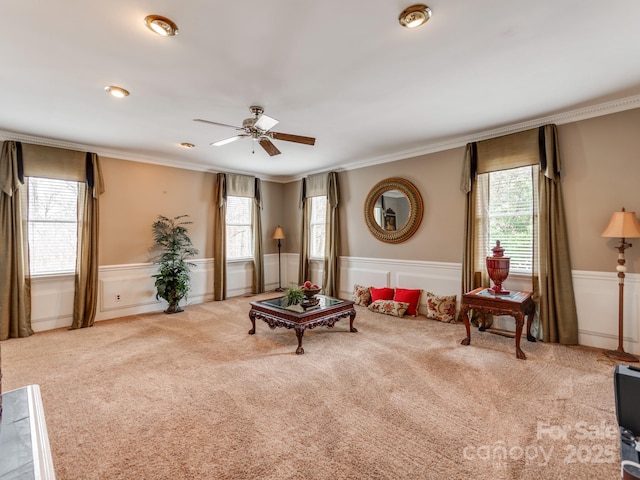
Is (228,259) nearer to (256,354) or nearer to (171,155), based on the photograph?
(171,155)

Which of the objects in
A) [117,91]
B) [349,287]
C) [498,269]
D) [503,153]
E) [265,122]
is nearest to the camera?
[117,91]

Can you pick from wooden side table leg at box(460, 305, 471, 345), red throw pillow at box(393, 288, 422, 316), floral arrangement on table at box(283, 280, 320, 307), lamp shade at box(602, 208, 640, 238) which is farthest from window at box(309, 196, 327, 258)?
lamp shade at box(602, 208, 640, 238)

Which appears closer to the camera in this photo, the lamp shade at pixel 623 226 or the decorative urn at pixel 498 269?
the lamp shade at pixel 623 226

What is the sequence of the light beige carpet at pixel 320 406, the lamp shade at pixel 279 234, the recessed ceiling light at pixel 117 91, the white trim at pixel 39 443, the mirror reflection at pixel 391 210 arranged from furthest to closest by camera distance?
the lamp shade at pixel 279 234 → the mirror reflection at pixel 391 210 → the recessed ceiling light at pixel 117 91 → the light beige carpet at pixel 320 406 → the white trim at pixel 39 443

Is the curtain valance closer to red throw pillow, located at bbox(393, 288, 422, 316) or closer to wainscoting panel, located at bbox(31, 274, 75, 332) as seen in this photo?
red throw pillow, located at bbox(393, 288, 422, 316)

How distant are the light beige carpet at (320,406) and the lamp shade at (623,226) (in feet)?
4.23

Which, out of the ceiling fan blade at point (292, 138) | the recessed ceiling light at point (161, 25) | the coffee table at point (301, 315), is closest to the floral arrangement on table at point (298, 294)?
the coffee table at point (301, 315)

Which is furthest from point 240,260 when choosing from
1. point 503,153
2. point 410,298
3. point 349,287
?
point 503,153

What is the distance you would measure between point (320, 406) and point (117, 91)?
329cm

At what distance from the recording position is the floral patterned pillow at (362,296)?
5477 millimetres

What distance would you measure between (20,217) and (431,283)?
586 cm

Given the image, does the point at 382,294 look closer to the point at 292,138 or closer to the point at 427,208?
the point at 427,208

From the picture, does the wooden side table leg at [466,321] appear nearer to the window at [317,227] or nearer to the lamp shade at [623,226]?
the lamp shade at [623,226]

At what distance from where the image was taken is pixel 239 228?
656 centimetres
